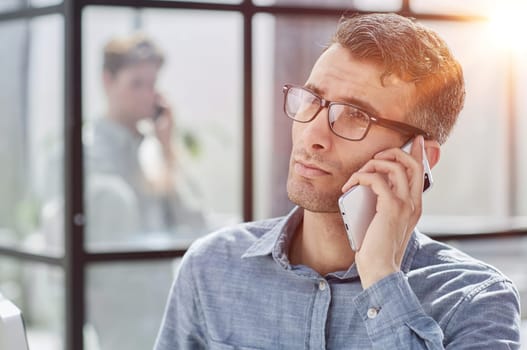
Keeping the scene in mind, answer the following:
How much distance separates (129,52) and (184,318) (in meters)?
1.37

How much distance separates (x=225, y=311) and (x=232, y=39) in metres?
1.44

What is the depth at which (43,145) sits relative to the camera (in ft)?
9.35

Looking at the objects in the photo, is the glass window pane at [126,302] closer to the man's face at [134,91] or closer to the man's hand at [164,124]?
the man's hand at [164,124]

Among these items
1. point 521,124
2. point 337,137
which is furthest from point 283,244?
point 521,124

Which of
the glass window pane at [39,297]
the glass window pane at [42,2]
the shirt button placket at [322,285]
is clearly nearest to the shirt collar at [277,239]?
the shirt button placket at [322,285]

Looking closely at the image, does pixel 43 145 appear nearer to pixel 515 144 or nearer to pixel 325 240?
pixel 325 240

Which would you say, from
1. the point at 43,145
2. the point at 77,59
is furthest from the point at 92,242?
the point at 77,59

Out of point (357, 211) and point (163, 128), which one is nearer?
point (357, 211)

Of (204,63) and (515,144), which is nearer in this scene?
(204,63)

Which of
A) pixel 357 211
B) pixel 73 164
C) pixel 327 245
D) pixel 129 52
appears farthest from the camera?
pixel 129 52

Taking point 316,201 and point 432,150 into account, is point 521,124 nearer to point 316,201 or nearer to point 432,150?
point 432,150

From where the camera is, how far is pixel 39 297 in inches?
113

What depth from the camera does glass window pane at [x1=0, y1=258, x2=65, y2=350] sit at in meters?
2.82

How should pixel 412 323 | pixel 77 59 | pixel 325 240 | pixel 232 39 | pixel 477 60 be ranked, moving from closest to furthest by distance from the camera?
1. pixel 412 323
2. pixel 325 240
3. pixel 77 59
4. pixel 232 39
5. pixel 477 60
